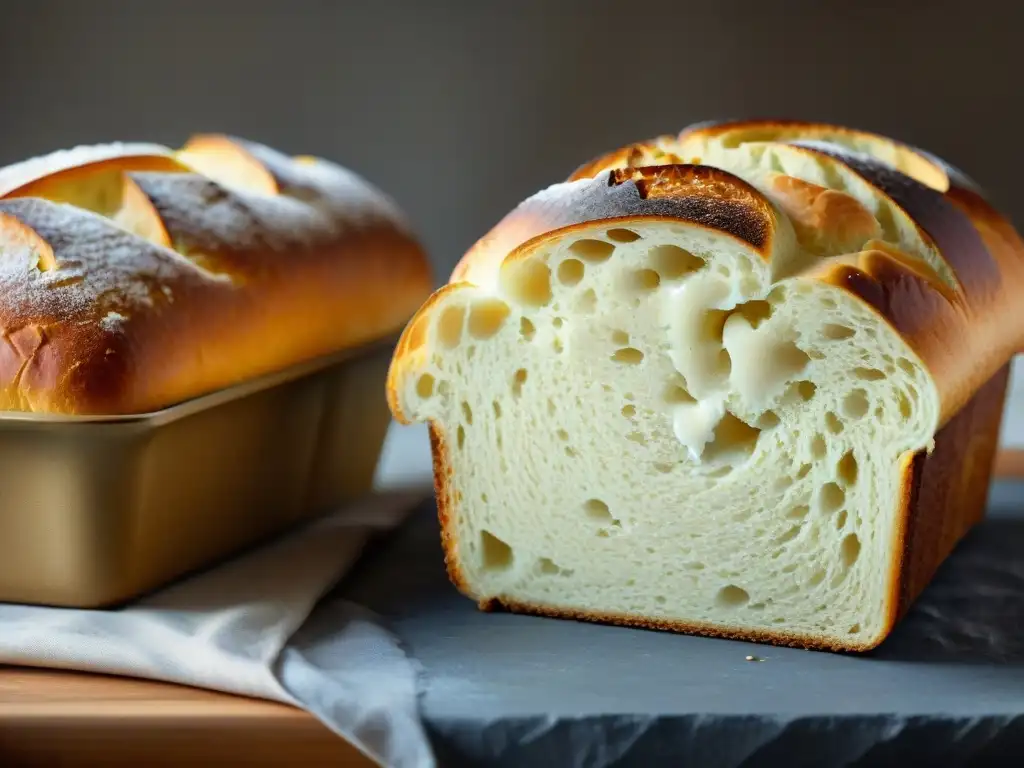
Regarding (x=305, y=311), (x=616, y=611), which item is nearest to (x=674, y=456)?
(x=616, y=611)

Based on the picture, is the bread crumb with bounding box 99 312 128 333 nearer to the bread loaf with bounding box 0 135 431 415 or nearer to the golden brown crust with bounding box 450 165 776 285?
Answer: the bread loaf with bounding box 0 135 431 415

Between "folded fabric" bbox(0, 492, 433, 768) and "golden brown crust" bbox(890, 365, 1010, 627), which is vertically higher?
"golden brown crust" bbox(890, 365, 1010, 627)

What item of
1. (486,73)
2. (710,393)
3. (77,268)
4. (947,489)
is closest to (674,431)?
(710,393)

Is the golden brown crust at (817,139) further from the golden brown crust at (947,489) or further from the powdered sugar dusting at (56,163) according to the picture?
the powdered sugar dusting at (56,163)

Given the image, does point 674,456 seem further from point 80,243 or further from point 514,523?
point 80,243

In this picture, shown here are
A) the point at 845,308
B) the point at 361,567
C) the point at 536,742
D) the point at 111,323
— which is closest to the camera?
the point at 536,742

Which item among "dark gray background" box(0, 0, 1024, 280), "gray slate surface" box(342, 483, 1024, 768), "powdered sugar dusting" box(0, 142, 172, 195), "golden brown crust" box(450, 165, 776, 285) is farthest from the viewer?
"dark gray background" box(0, 0, 1024, 280)

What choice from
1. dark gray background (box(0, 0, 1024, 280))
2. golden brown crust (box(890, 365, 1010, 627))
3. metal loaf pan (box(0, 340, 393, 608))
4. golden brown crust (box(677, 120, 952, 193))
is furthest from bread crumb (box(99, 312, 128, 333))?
dark gray background (box(0, 0, 1024, 280))
